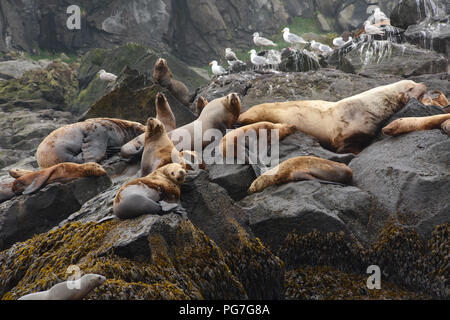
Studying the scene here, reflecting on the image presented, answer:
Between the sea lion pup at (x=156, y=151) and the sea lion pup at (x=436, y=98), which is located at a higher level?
the sea lion pup at (x=436, y=98)

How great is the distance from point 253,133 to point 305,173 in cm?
143

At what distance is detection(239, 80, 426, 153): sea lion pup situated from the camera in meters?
6.76

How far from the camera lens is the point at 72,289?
3.20 meters

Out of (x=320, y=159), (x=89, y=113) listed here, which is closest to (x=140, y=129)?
(x=89, y=113)

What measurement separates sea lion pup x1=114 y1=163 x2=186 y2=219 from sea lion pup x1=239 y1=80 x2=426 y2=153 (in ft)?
8.91

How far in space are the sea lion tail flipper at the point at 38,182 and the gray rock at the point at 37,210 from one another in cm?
7

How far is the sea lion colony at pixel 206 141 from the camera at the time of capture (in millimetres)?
4844

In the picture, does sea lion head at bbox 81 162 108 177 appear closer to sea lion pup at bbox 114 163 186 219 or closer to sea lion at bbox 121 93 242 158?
sea lion at bbox 121 93 242 158

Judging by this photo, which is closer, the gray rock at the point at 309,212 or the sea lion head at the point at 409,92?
the gray rock at the point at 309,212

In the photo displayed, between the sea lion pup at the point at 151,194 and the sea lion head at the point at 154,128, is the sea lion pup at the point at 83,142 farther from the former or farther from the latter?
the sea lion pup at the point at 151,194

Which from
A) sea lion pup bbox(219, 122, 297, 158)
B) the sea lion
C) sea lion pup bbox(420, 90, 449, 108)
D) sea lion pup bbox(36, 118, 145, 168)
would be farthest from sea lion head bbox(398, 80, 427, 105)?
sea lion pup bbox(36, 118, 145, 168)

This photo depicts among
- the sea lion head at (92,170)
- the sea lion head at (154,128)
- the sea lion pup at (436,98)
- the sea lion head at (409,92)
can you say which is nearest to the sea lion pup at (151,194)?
the sea lion head at (154,128)

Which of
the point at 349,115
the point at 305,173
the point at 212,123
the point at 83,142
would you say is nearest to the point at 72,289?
the point at 305,173

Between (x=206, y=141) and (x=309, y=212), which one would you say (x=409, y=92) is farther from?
(x=309, y=212)
